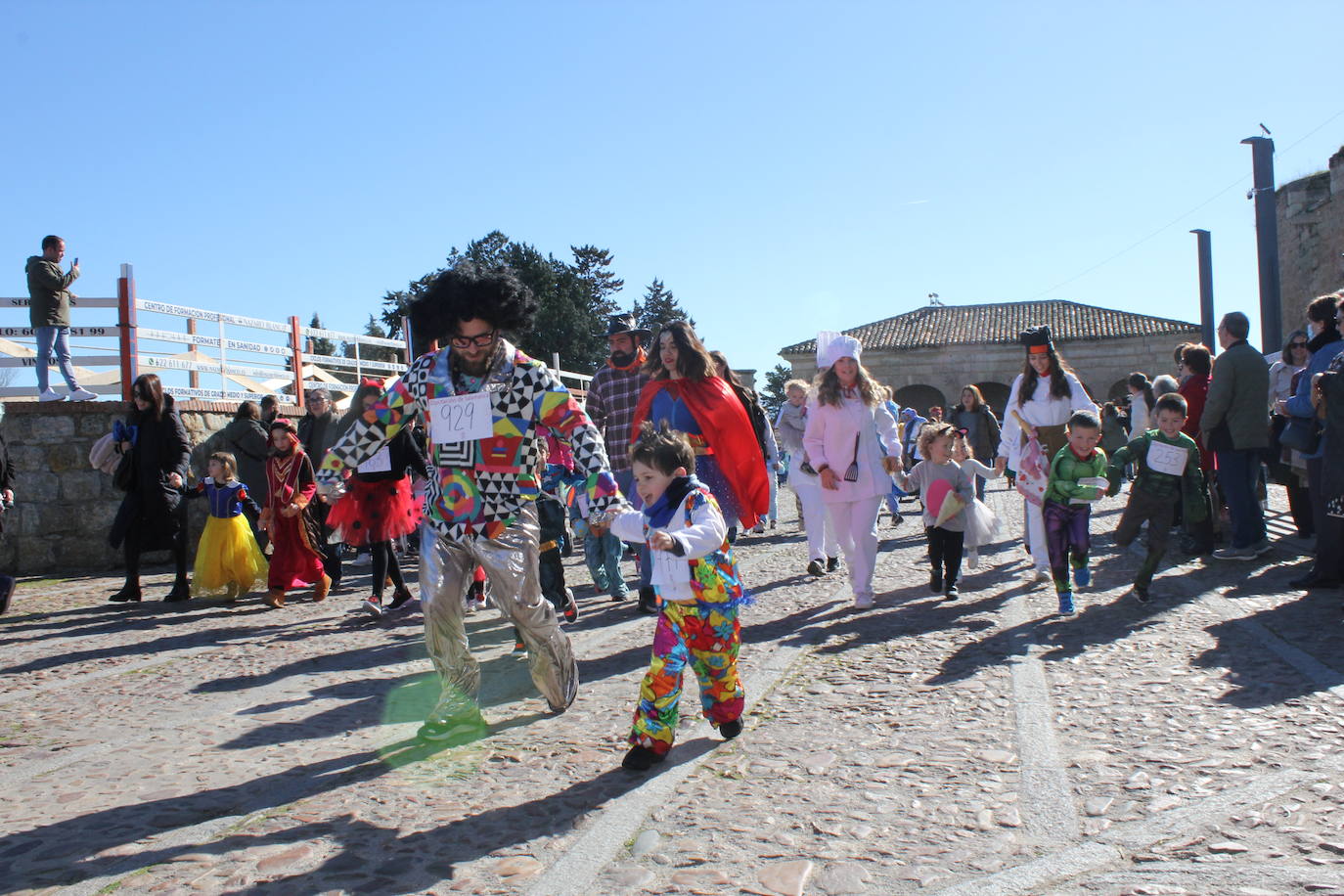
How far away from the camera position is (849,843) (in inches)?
119

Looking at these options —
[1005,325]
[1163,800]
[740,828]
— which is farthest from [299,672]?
[1005,325]

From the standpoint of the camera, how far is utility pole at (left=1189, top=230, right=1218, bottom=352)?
2422 centimetres

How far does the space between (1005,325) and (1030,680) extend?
52552mm

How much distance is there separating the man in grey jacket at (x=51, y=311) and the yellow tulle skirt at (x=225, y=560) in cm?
448

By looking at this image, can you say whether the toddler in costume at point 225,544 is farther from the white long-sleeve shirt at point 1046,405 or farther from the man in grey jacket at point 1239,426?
the man in grey jacket at point 1239,426

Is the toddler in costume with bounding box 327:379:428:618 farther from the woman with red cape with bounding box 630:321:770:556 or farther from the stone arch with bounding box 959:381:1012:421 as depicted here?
the stone arch with bounding box 959:381:1012:421

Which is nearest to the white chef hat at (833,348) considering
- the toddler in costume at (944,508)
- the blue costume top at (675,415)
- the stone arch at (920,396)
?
the toddler in costume at (944,508)

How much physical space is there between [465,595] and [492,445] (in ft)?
2.01

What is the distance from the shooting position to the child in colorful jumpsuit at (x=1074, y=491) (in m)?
6.62

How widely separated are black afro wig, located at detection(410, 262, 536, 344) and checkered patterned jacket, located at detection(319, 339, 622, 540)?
13 centimetres

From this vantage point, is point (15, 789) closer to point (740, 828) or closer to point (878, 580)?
point (740, 828)

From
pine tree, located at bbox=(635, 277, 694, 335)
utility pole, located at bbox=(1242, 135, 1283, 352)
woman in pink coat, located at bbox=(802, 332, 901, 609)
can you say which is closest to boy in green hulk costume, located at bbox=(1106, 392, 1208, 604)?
woman in pink coat, located at bbox=(802, 332, 901, 609)

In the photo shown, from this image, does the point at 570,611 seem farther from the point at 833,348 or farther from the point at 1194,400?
the point at 1194,400

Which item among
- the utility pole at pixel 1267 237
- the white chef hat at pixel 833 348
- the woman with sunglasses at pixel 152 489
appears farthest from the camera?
the utility pole at pixel 1267 237
